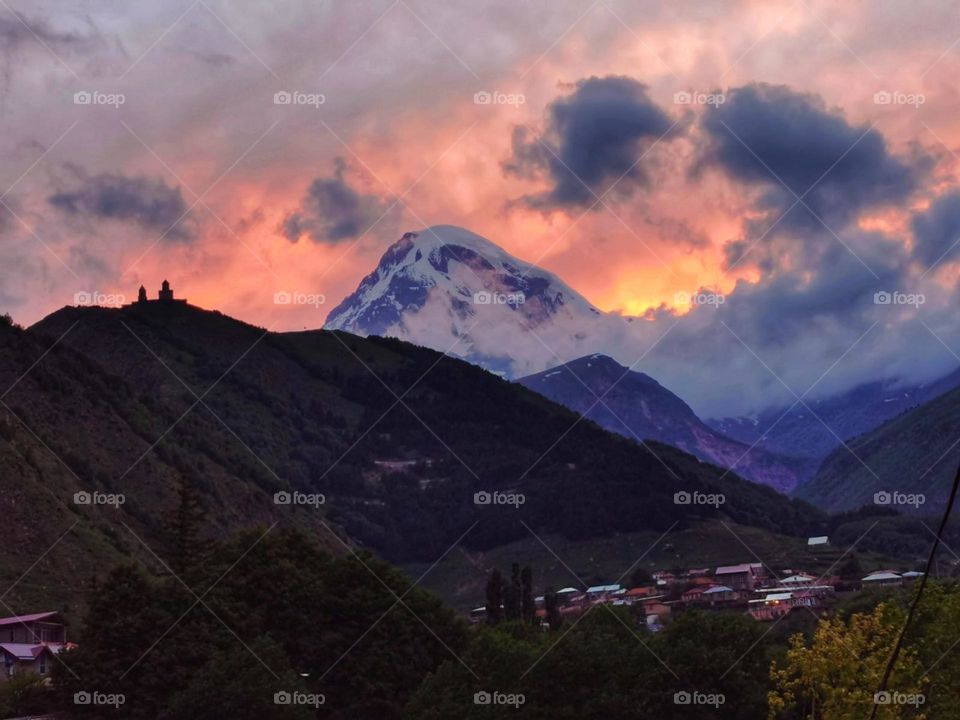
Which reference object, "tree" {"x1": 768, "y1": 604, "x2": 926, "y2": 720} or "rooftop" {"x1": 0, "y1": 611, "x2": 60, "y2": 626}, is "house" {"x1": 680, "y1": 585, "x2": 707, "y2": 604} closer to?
"rooftop" {"x1": 0, "y1": 611, "x2": 60, "y2": 626}

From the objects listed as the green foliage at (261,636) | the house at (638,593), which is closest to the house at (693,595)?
the house at (638,593)

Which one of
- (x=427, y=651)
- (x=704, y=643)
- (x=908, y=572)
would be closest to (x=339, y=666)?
(x=427, y=651)

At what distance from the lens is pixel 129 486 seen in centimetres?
18200

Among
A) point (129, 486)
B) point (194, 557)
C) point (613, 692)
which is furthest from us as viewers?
point (129, 486)

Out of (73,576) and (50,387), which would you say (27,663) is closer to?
(73,576)

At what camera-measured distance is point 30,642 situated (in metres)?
108

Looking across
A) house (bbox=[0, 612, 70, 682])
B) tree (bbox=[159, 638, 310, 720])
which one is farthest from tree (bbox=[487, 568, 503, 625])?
tree (bbox=[159, 638, 310, 720])

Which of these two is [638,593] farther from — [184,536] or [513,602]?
[184,536]

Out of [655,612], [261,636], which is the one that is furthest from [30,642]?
[655,612]

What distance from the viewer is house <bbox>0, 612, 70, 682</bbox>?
102 metres

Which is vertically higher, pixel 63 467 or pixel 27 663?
pixel 63 467

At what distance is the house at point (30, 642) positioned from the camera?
10250 cm

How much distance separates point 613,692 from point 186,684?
24.7 metres

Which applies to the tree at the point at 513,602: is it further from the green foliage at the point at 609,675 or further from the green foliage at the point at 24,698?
the green foliage at the point at 24,698
